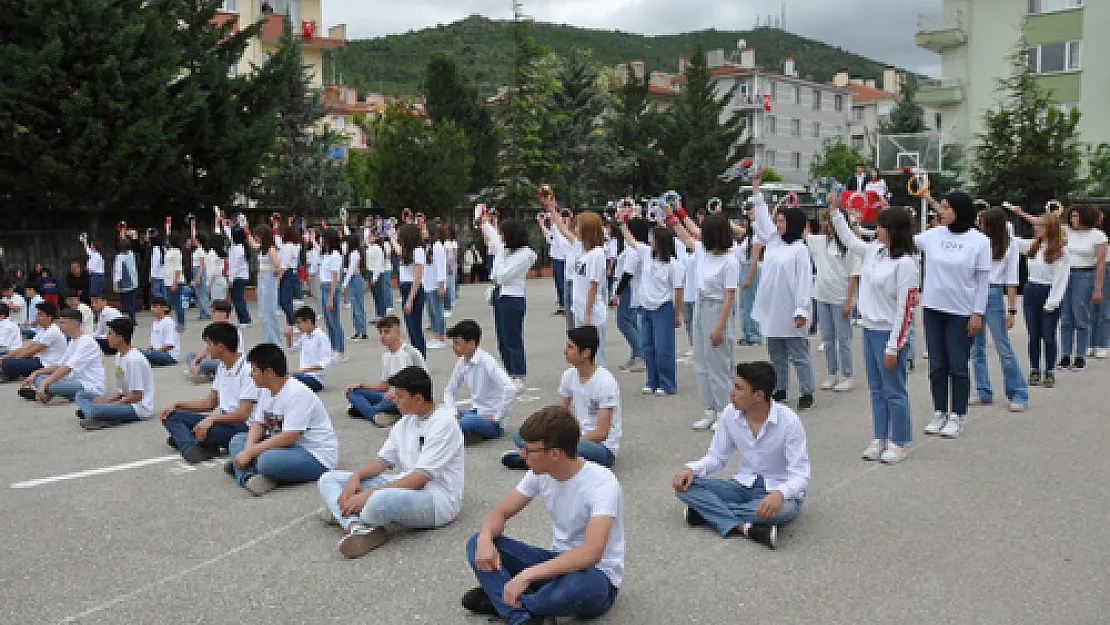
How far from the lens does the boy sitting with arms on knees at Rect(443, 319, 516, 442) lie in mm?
7973

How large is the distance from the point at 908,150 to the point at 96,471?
27.3m

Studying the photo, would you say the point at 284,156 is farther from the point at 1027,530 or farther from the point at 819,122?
the point at 819,122

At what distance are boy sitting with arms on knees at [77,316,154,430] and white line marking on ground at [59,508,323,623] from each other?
394 centimetres

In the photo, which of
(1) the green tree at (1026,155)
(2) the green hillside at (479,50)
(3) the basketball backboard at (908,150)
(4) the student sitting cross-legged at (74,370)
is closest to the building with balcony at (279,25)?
(2) the green hillside at (479,50)

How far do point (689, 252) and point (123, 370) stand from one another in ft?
20.7

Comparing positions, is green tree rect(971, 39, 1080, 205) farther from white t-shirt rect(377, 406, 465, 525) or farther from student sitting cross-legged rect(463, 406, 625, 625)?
student sitting cross-legged rect(463, 406, 625, 625)

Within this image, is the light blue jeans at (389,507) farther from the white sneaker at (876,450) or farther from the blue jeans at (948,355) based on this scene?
the blue jeans at (948,355)

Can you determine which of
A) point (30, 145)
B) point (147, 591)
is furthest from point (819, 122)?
point (147, 591)

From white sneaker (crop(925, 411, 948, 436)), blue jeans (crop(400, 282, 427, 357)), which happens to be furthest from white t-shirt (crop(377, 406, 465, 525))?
blue jeans (crop(400, 282, 427, 357))

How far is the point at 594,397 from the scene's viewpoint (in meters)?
6.80

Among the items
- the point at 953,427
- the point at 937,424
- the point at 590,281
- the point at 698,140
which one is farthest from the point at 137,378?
the point at 698,140

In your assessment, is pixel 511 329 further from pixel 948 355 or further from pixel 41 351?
pixel 41 351

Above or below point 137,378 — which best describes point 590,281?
above

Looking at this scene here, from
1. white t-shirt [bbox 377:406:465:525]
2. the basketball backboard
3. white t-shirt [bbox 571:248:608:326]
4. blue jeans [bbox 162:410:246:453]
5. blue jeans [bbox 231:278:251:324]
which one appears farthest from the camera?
the basketball backboard
